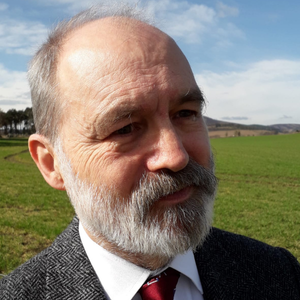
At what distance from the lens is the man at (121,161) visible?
5.24 ft

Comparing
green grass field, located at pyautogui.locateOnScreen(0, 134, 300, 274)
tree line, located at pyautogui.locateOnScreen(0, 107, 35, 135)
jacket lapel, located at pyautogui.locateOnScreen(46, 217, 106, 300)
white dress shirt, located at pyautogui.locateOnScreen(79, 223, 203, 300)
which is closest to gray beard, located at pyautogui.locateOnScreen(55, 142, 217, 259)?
white dress shirt, located at pyautogui.locateOnScreen(79, 223, 203, 300)

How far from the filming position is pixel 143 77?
5.41ft

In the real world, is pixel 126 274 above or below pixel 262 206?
above

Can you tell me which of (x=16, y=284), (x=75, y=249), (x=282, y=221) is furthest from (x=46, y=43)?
(x=282, y=221)

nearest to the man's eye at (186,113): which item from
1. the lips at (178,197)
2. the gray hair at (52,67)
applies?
the lips at (178,197)

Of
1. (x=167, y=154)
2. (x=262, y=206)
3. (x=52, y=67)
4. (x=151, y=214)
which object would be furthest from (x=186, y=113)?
(x=262, y=206)

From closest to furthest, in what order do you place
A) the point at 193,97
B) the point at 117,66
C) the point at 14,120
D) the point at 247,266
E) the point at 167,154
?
the point at 167,154 < the point at 117,66 < the point at 193,97 < the point at 247,266 < the point at 14,120

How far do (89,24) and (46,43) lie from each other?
33 cm

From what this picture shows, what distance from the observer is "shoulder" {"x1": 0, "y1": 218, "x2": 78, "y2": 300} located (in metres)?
1.64

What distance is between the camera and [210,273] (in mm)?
1949

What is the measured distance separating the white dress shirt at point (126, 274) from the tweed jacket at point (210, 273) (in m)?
0.05

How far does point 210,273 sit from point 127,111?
1.15m

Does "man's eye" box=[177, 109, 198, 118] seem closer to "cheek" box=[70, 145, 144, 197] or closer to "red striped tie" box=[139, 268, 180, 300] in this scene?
"cheek" box=[70, 145, 144, 197]

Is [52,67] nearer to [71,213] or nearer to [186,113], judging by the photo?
[186,113]
